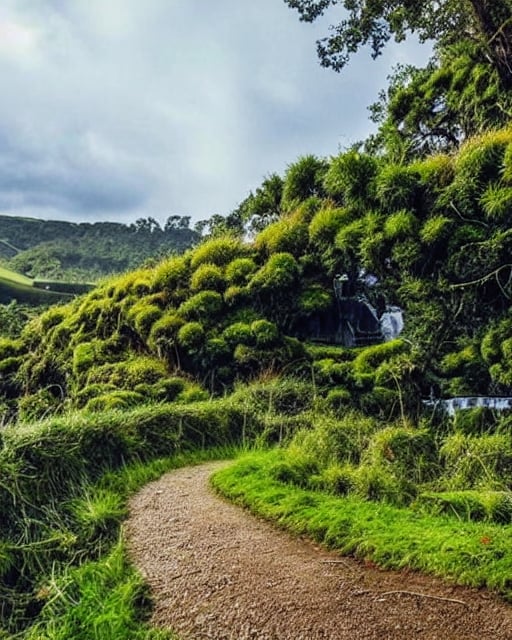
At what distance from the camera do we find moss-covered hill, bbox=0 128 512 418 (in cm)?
797

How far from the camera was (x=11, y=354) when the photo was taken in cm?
1205

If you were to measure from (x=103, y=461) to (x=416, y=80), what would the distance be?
11.7 meters

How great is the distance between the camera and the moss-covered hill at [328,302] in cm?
797

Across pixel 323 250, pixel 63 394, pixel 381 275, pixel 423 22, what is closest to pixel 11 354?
pixel 63 394

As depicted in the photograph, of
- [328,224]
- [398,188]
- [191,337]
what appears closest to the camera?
[398,188]

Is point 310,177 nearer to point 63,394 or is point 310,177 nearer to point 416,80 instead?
point 416,80

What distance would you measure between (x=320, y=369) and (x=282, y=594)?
5342 mm

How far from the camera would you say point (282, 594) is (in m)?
3.33

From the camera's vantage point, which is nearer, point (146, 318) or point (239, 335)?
point (239, 335)

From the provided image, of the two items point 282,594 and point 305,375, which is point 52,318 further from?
point 282,594

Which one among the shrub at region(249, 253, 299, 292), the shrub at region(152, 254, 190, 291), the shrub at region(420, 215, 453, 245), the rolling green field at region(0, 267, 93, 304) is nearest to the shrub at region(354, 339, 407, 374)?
the shrub at region(420, 215, 453, 245)

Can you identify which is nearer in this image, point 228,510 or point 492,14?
point 228,510

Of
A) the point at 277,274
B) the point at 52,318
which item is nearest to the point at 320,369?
the point at 277,274

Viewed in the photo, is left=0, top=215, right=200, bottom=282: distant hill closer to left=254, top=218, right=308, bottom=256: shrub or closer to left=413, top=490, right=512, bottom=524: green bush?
left=254, top=218, right=308, bottom=256: shrub
